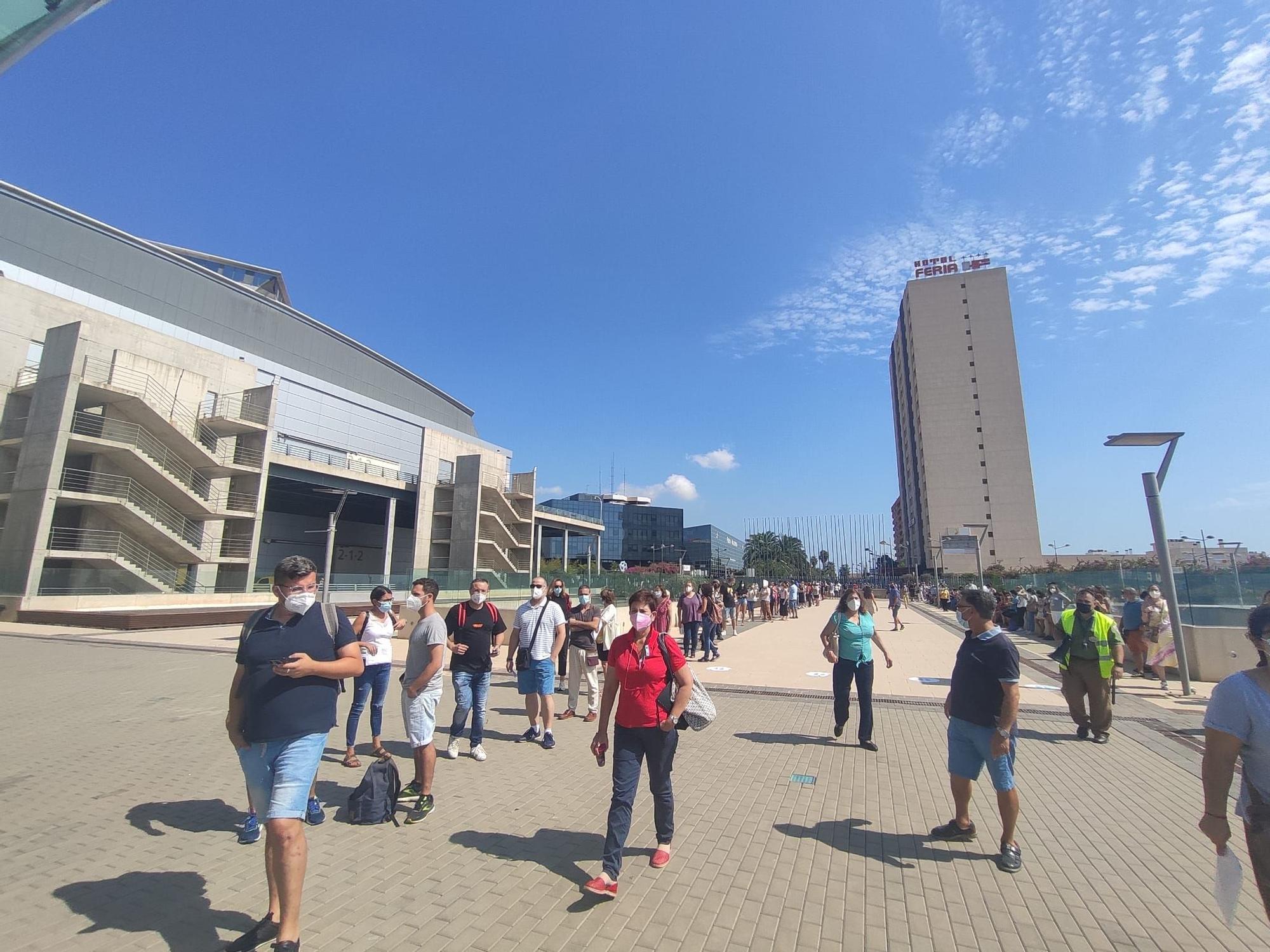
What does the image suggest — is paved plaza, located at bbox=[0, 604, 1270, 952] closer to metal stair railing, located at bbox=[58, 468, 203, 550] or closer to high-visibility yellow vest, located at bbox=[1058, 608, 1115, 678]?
high-visibility yellow vest, located at bbox=[1058, 608, 1115, 678]

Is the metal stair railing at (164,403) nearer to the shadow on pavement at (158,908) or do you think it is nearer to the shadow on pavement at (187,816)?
the shadow on pavement at (187,816)

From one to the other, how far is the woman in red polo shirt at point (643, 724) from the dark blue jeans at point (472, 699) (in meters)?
2.39

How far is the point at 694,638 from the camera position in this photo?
1440cm

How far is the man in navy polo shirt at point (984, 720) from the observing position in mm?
4004

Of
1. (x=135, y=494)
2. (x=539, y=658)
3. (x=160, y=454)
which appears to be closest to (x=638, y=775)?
(x=539, y=658)

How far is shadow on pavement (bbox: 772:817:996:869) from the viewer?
161 inches

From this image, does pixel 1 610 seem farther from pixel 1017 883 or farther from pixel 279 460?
pixel 1017 883

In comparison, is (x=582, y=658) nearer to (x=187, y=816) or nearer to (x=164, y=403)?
(x=187, y=816)

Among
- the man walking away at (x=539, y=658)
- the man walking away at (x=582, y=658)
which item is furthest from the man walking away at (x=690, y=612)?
the man walking away at (x=539, y=658)

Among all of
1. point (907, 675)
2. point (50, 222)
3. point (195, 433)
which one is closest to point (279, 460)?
point (195, 433)

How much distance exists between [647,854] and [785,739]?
3569 mm

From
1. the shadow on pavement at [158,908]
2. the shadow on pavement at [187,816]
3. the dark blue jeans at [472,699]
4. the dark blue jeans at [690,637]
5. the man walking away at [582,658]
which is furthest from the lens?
the dark blue jeans at [690,637]

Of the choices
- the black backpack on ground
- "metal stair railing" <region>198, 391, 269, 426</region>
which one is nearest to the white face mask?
the black backpack on ground

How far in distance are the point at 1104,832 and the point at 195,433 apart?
35.4m
